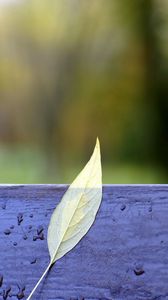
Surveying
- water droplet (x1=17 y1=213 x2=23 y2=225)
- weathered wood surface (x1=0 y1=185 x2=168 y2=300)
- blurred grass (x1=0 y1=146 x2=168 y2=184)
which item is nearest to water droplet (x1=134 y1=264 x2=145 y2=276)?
weathered wood surface (x1=0 y1=185 x2=168 y2=300)

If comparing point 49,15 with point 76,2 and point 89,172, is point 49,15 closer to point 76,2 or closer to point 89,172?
point 76,2

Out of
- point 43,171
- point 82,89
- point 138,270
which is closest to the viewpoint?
point 138,270

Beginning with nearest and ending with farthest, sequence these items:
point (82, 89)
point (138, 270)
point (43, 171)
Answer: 1. point (138, 270)
2. point (43, 171)
3. point (82, 89)

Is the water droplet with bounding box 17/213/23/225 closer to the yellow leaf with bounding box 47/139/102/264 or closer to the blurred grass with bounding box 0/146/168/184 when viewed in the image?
the yellow leaf with bounding box 47/139/102/264

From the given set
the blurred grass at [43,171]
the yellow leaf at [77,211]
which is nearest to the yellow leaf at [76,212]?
the yellow leaf at [77,211]

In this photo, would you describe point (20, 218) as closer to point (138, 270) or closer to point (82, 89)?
point (138, 270)

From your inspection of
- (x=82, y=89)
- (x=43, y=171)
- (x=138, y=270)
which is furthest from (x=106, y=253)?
(x=82, y=89)
